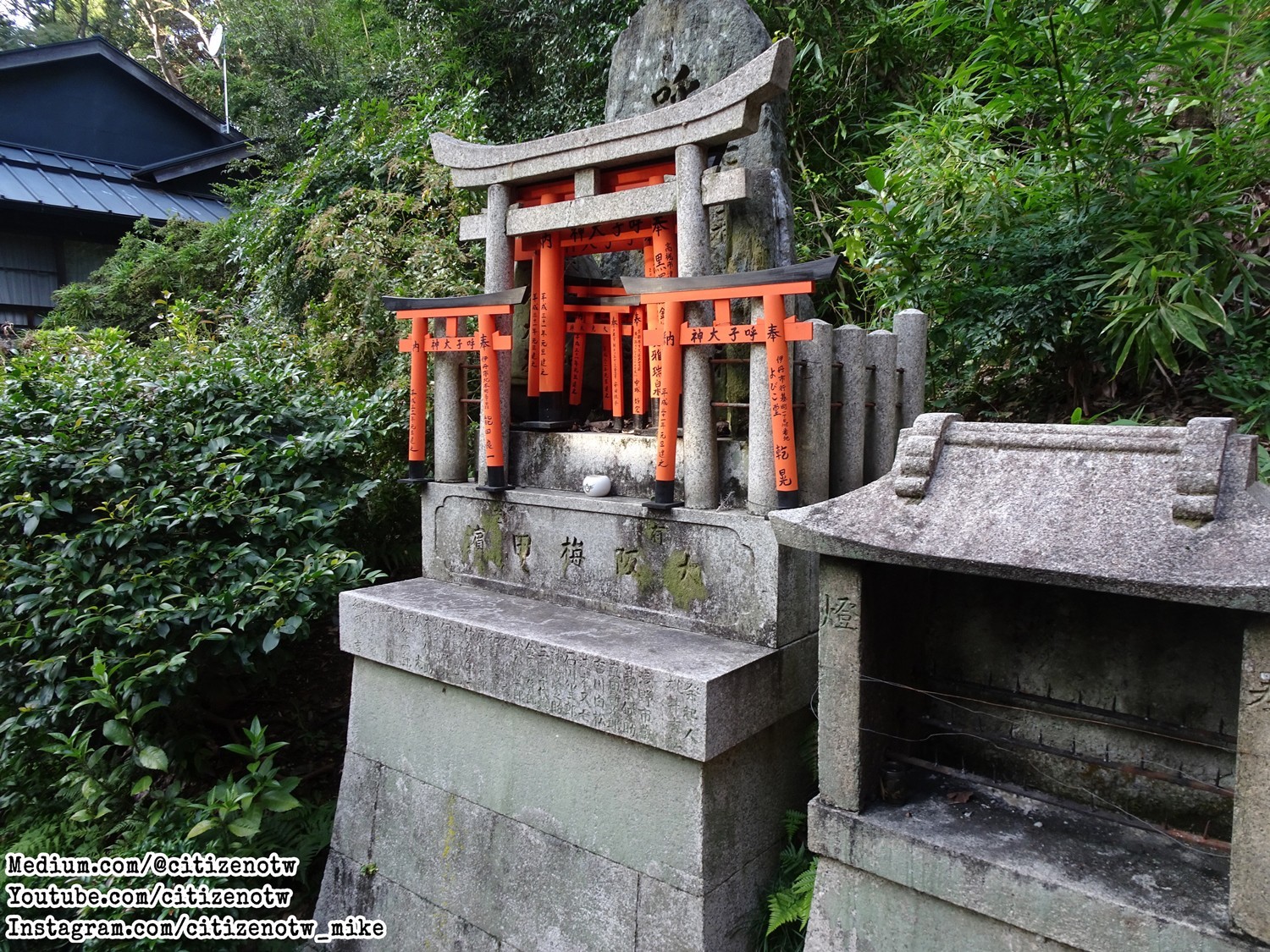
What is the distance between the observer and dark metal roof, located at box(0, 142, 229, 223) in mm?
13719

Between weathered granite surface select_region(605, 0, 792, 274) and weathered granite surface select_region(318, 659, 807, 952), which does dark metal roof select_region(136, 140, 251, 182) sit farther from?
weathered granite surface select_region(318, 659, 807, 952)

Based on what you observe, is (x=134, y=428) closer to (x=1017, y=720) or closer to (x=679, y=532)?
(x=679, y=532)

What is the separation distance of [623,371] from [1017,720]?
132 inches

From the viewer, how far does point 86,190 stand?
48.2 ft

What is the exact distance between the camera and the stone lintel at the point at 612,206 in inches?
154

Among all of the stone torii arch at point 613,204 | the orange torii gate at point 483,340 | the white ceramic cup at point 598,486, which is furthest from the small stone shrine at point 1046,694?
the orange torii gate at point 483,340

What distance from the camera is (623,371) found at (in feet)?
18.6

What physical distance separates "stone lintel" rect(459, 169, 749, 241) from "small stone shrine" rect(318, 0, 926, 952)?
0.06ft

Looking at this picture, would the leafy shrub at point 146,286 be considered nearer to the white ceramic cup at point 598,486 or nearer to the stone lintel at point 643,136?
the stone lintel at point 643,136

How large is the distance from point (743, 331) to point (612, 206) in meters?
1.23

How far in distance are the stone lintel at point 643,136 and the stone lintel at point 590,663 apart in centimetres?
244

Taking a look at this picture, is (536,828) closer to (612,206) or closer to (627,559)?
(627,559)

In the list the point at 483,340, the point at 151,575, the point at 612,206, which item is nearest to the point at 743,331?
the point at 612,206

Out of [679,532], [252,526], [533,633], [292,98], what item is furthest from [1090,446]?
[292,98]
